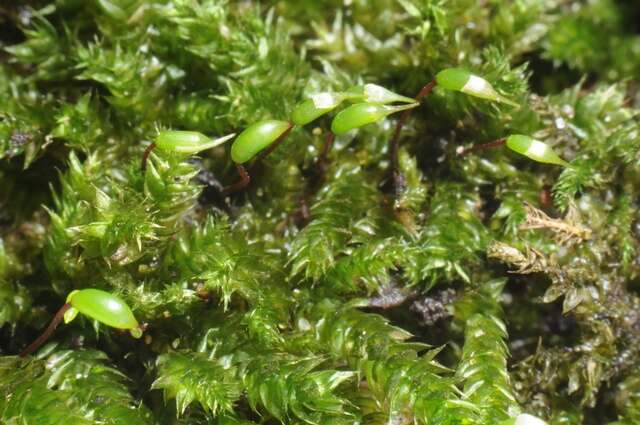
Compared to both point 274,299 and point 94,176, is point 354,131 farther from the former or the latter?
point 94,176

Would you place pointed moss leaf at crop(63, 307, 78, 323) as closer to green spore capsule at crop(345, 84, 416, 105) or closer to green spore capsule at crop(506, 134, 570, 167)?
green spore capsule at crop(345, 84, 416, 105)

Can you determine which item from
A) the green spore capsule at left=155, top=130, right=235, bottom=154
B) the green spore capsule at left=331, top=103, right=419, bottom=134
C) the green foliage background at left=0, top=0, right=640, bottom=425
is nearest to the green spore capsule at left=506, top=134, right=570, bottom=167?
the green foliage background at left=0, top=0, right=640, bottom=425

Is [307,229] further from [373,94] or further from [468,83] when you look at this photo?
[468,83]

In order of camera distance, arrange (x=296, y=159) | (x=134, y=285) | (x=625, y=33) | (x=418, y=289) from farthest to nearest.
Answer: (x=625, y=33) → (x=296, y=159) → (x=418, y=289) → (x=134, y=285)

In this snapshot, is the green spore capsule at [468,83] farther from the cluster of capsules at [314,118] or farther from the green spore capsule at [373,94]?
the green spore capsule at [373,94]

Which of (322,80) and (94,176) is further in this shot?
(322,80)

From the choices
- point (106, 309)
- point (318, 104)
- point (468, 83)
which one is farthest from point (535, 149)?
point (106, 309)

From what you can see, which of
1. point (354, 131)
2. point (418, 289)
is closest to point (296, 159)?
point (354, 131)
